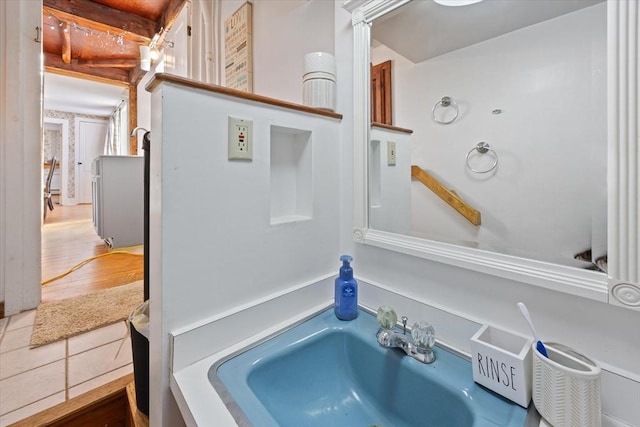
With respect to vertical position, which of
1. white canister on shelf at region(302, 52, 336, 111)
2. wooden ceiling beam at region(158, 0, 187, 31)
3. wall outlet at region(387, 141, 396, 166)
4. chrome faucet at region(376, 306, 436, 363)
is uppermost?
wooden ceiling beam at region(158, 0, 187, 31)

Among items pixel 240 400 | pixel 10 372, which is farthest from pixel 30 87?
pixel 240 400

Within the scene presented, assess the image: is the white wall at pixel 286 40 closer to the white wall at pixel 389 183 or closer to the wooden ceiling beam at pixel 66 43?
the white wall at pixel 389 183

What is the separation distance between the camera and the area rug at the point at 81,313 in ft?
4.32

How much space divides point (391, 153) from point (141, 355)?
1.04 metres

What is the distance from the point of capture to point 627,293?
484 mm

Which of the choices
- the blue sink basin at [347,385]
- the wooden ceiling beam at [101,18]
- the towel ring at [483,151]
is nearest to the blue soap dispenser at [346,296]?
the blue sink basin at [347,385]

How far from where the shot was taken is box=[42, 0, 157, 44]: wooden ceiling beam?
294 cm

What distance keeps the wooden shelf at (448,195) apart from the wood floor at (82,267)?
2.11 m

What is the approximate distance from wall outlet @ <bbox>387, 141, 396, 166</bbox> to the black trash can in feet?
3.06

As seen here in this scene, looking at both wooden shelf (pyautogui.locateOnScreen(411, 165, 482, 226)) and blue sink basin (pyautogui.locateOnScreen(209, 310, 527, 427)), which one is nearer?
blue sink basin (pyautogui.locateOnScreen(209, 310, 527, 427))

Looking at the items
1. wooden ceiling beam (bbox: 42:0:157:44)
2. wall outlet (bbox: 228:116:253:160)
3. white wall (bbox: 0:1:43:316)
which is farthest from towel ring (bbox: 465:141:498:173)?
wooden ceiling beam (bbox: 42:0:157:44)

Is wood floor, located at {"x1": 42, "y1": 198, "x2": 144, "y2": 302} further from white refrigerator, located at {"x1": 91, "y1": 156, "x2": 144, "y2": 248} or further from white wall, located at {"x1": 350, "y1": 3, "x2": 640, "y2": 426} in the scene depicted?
white wall, located at {"x1": 350, "y1": 3, "x2": 640, "y2": 426}

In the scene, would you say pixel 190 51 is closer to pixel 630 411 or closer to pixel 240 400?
pixel 240 400

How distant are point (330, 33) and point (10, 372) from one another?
6.05 feet
